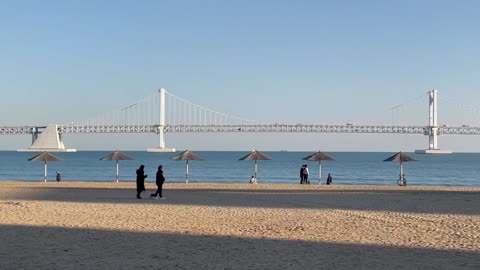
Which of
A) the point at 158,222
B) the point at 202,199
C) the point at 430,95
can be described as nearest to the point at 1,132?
the point at 430,95

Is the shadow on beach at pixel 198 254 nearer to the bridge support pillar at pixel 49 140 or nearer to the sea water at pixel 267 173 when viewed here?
the sea water at pixel 267 173

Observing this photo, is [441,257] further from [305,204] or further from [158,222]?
[305,204]

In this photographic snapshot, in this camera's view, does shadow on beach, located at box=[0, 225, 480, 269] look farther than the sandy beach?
No

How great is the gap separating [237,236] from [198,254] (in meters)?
1.41

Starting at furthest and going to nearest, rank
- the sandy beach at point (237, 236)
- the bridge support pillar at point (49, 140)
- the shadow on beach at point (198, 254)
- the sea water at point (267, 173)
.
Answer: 1. the bridge support pillar at point (49, 140)
2. the sea water at point (267, 173)
3. the sandy beach at point (237, 236)
4. the shadow on beach at point (198, 254)

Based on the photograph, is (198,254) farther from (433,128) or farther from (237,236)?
(433,128)

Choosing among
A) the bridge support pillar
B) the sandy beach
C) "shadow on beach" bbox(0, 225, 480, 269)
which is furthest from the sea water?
"shadow on beach" bbox(0, 225, 480, 269)

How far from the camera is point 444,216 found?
34.2ft

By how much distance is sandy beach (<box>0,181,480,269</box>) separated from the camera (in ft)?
19.6

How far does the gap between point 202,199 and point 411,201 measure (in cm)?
491

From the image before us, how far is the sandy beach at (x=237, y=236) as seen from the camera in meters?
5.98

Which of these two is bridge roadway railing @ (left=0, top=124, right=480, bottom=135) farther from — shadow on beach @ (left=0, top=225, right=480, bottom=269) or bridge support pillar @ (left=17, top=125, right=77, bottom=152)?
shadow on beach @ (left=0, top=225, right=480, bottom=269)

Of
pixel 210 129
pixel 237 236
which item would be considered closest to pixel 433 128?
pixel 210 129

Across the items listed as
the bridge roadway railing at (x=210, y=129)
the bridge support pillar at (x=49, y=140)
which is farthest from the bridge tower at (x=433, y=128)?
the bridge support pillar at (x=49, y=140)
